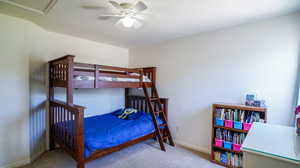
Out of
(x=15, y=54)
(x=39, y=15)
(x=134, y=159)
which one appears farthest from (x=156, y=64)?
(x=15, y=54)

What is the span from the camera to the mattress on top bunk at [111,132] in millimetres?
2053

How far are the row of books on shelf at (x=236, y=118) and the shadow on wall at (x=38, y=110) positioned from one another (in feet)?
10.7

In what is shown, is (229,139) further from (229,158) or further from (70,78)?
(70,78)

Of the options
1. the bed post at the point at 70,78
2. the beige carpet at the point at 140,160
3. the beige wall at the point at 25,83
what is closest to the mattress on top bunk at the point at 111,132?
the beige carpet at the point at 140,160

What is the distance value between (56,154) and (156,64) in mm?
2838

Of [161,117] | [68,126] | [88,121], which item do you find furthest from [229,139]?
[88,121]

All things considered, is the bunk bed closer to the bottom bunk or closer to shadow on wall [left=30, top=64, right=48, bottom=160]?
the bottom bunk

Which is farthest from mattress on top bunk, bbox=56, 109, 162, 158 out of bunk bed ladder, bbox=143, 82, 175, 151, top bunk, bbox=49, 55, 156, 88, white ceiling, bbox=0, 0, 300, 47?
white ceiling, bbox=0, 0, 300, 47

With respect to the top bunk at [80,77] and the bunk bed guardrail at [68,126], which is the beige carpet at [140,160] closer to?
the bunk bed guardrail at [68,126]

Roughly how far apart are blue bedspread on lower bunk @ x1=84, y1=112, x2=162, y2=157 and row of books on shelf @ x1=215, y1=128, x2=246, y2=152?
1.22 meters

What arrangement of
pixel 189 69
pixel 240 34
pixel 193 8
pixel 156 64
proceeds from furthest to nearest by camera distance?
pixel 156 64 → pixel 189 69 → pixel 240 34 → pixel 193 8

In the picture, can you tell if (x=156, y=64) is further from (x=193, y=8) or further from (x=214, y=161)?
(x=214, y=161)

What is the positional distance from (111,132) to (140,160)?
0.75m

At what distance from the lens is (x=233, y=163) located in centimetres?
231
